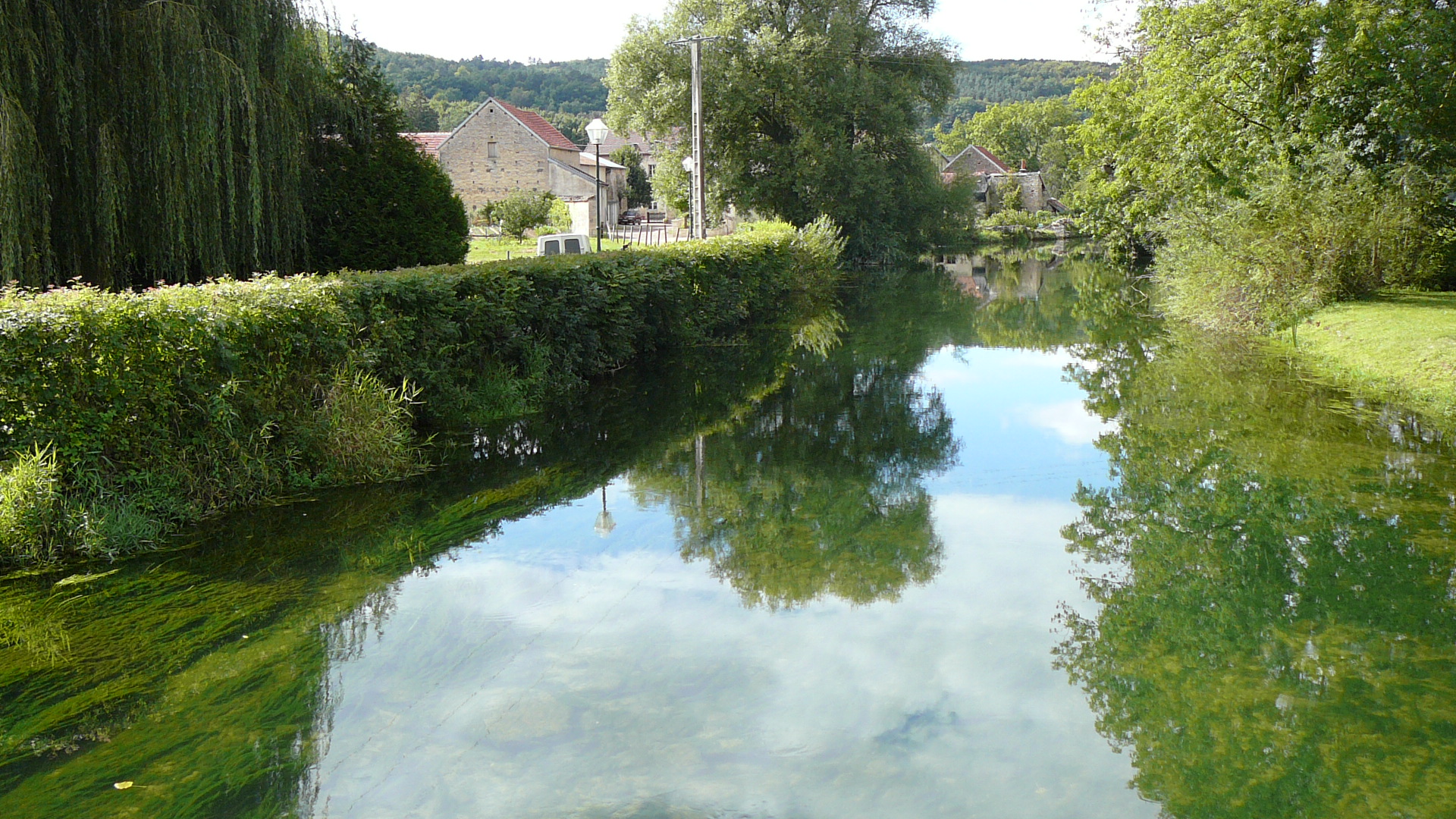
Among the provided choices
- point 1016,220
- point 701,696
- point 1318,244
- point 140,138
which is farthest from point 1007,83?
point 701,696

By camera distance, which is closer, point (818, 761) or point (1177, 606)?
point (818, 761)

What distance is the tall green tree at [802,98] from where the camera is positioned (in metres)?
35.8

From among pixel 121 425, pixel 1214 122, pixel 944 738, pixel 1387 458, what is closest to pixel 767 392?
pixel 1387 458

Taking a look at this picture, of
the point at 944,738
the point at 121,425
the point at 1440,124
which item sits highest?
the point at 1440,124

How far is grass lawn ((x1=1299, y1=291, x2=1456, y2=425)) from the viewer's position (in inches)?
435

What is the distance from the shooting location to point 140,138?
34.2 feet

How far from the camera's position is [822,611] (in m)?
5.57

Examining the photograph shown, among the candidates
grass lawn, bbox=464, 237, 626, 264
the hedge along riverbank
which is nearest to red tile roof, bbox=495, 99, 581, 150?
grass lawn, bbox=464, 237, 626, 264

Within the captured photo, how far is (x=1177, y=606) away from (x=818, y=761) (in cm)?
257

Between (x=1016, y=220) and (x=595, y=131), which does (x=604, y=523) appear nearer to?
(x=595, y=131)

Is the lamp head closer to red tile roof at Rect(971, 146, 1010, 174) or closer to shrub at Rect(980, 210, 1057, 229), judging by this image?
shrub at Rect(980, 210, 1057, 229)

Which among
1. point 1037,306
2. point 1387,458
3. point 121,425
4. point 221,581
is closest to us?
point 221,581

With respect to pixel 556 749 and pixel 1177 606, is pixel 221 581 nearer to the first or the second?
pixel 556 749

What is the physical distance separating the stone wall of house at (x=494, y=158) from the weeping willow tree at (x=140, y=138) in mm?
47263
